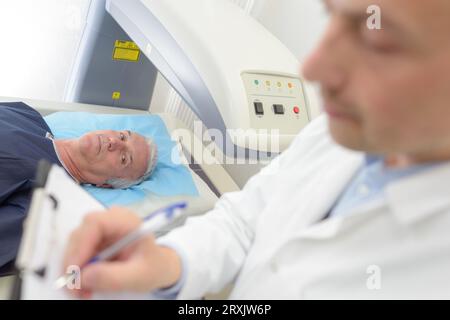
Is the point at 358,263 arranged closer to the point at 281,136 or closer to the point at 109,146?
the point at 281,136

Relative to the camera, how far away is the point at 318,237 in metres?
0.54

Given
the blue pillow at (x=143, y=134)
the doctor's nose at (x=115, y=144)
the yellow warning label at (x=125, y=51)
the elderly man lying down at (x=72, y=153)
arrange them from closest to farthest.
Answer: the elderly man lying down at (x=72, y=153) → the blue pillow at (x=143, y=134) → the doctor's nose at (x=115, y=144) → the yellow warning label at (x=125, y=51)

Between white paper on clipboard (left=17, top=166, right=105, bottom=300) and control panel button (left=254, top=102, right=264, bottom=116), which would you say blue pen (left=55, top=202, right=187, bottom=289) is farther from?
control panel button (left=254, top=102, right=264, bottom=116)

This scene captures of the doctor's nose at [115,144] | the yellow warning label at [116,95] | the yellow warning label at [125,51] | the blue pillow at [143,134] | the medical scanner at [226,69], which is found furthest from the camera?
the yellow warning label at [116,95]

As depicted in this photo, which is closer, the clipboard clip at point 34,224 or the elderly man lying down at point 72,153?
the clipboard clip at point 34,224

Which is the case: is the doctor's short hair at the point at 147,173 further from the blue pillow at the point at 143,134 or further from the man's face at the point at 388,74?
the man's face at the point at 388,74

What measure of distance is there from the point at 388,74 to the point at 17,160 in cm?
133

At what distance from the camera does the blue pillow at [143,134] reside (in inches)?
59.6

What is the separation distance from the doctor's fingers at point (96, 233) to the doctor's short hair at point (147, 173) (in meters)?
1.11

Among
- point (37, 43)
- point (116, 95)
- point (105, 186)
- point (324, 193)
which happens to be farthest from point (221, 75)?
point (37, 43)

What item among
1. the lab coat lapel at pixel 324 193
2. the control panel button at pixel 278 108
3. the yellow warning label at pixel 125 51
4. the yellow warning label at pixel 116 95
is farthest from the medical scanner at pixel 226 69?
the yellow warning label at pixel 116 95

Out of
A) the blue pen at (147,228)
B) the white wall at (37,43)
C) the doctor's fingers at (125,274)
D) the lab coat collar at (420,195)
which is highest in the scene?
the white wall at (37,43)
